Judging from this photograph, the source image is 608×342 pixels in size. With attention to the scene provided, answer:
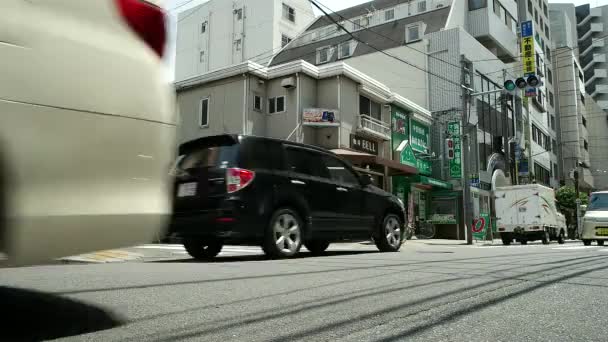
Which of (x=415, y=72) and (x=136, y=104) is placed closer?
(x=136, y=104)

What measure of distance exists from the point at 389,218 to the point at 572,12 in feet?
298

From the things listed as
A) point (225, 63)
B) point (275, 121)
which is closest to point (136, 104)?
point (275, 121)

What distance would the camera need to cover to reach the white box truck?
20625mm

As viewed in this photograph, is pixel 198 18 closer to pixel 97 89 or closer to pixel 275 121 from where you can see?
pixel 275 121

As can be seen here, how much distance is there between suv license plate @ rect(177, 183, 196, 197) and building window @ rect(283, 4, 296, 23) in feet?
124

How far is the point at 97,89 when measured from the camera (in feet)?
7.89

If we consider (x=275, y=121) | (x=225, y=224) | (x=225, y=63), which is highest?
(x=225, y=63)

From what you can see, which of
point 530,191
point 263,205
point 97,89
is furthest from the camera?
point 530,191

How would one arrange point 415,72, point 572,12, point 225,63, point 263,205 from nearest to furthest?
point 263,205, point 415,72, point 225,63, point 572,12

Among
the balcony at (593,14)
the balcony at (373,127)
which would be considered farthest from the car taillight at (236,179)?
the balcony at (593,14)

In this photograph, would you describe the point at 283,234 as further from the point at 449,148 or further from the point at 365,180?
the point at 449,148

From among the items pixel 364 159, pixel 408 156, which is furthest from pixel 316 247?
pixel 408 156

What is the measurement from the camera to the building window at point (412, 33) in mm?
30692

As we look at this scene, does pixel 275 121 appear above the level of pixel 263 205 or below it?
above
